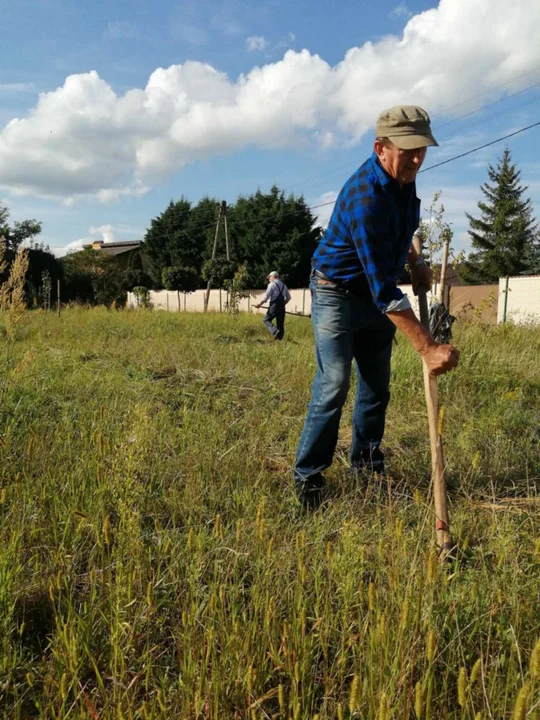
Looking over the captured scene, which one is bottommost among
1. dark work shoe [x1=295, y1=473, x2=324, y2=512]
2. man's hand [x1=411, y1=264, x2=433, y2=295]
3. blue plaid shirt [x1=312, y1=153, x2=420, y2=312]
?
dark work shoe [x1=295, y1=473, x2=324, y2=512]

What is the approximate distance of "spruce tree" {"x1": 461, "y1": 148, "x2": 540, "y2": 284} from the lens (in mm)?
39125

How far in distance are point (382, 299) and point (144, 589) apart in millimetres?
1343

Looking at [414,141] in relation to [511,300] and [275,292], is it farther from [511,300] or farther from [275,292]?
[511,300]

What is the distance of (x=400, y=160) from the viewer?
2.18m

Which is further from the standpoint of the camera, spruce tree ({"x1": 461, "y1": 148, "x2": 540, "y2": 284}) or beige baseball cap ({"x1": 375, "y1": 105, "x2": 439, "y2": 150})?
spruce tree ({"x1": 461, "y1": 148, "x2": 540, "y2": 284})

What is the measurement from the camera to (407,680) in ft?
4.28

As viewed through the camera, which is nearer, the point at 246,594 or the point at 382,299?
the point at 246,594

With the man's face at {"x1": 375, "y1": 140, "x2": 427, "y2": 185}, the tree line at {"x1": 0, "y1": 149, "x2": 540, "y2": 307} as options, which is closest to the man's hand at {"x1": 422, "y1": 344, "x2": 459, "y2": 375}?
the man's face at {"x1": 375, "y1": 140, "x2": 427, "y2": 185}

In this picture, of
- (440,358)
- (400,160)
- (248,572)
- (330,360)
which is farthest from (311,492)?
(400,160)

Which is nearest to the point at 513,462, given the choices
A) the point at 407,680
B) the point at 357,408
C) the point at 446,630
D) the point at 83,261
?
the point at 357,408

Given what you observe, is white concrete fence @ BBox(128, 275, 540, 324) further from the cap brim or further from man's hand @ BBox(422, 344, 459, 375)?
man's hand @ BBox(422, 344, 459, 375)

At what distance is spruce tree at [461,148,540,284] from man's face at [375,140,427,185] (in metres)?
39.2

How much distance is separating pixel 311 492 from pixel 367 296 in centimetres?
96

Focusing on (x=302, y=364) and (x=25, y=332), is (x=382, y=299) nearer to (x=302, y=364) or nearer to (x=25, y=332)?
(x=302, y=364)
